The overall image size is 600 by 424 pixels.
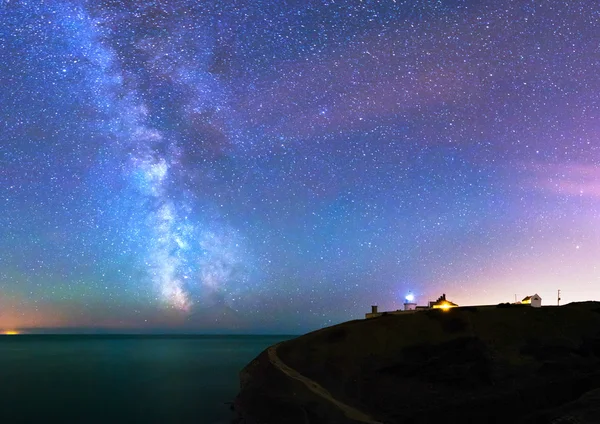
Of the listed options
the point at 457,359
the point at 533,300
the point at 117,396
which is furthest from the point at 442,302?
the point at 117,396

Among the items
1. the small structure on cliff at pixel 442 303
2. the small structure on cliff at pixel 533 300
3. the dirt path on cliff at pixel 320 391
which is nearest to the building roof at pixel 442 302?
the small structure on cliff at pixel 442 303

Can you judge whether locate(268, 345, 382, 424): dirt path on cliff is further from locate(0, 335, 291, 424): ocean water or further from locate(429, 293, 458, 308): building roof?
locate(429, 293, 458, 308): building roof

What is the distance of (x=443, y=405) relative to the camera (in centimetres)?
3328

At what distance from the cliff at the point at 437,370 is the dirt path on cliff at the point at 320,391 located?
0.44 ft

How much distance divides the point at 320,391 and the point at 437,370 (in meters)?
8.90

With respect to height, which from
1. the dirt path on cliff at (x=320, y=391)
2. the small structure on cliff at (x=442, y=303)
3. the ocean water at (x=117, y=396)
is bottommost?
the ocean water at (x=117, y=396)

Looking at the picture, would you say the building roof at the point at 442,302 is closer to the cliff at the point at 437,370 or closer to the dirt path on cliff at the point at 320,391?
the cliff at the point at 437,370

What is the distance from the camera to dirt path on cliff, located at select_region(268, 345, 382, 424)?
31766 mm

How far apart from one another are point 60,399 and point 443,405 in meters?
50.7

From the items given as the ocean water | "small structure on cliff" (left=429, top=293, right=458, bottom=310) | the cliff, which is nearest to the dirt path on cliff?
the cliff

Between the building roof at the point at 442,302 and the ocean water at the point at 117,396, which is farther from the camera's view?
the building roof at the point at 442,302

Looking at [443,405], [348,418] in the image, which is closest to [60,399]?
[348,418]

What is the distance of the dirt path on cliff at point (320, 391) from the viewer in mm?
31766

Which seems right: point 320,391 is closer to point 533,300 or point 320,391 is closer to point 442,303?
point 442,303
